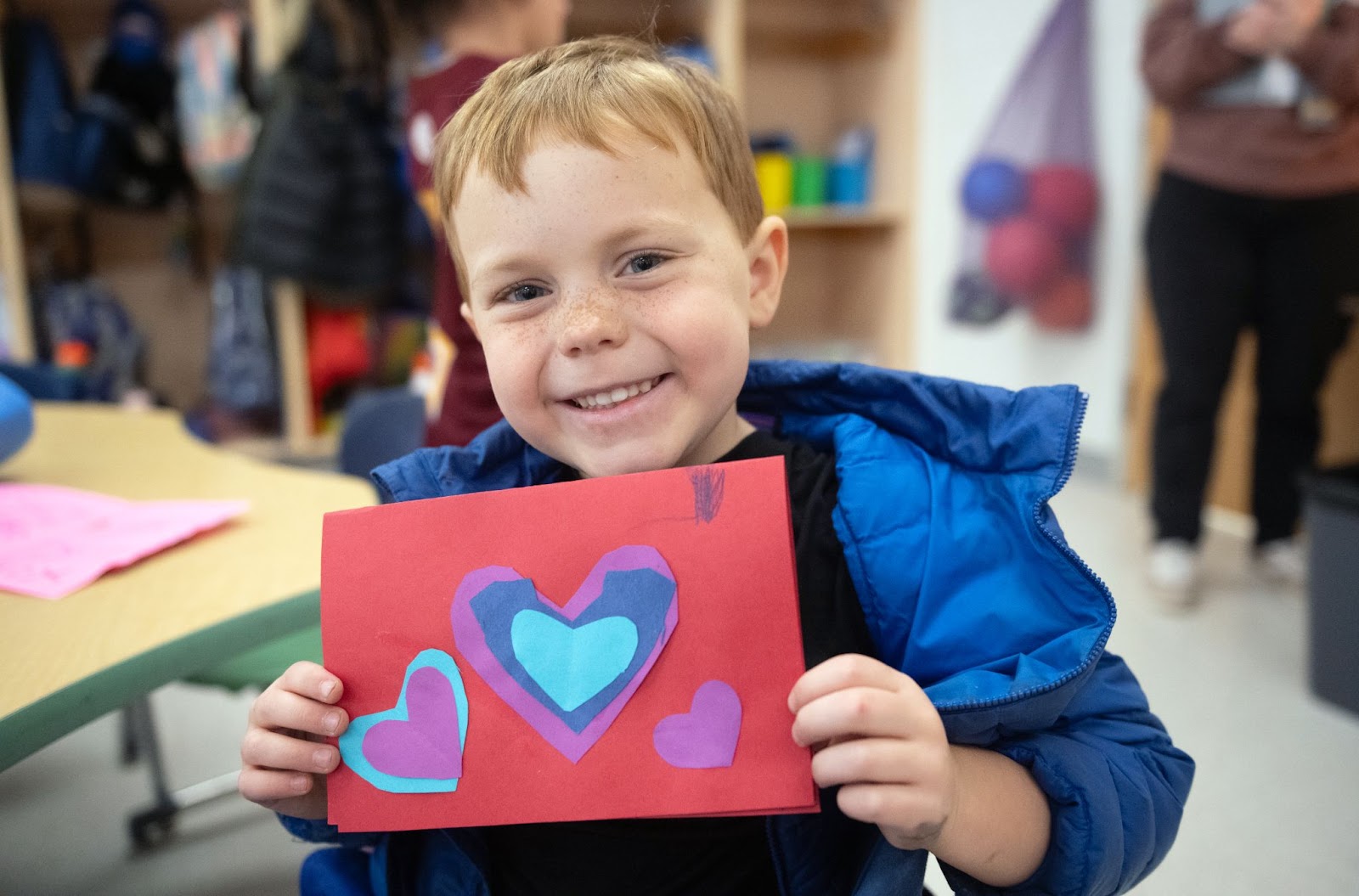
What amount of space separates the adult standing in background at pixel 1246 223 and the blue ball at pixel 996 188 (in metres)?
0.76

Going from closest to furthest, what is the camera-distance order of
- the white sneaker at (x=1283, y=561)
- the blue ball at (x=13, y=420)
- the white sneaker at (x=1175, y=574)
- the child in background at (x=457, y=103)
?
the blue ball at (x=13, y=420)
the child in background at (x=457, y=103)
the white sneaker at (x=1175, y=574)
the white sneaker at (x=1283, y=561)

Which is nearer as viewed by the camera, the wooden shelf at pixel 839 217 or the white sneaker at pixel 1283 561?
the white sneaker at pixel 1283 561

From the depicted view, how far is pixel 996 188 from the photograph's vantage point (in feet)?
8.80

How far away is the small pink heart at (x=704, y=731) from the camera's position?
51 cm

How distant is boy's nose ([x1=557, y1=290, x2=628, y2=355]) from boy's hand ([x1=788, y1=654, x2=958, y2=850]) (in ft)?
0.79

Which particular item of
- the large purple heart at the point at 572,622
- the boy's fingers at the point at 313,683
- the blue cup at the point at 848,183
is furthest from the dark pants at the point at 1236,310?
the boy's fingers at the point at 313,683

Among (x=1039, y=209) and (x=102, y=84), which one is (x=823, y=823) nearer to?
(x=1039, y=209)

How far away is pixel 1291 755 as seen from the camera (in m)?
1.42

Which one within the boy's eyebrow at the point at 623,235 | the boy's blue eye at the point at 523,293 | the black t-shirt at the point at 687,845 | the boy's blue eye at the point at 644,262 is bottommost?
the black t-shirt at the point at 687,845

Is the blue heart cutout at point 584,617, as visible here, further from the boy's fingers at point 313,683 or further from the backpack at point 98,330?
the backpack at point 98,330

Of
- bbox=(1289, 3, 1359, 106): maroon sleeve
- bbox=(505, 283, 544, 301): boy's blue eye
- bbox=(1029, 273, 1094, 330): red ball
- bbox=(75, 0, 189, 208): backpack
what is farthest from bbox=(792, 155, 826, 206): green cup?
bbox=(505, 283, 544, 301): boy's blue eye

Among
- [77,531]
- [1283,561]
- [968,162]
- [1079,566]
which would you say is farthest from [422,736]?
[968,162]

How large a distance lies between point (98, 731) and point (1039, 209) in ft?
8.25

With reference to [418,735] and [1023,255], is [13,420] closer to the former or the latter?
[418,735]
